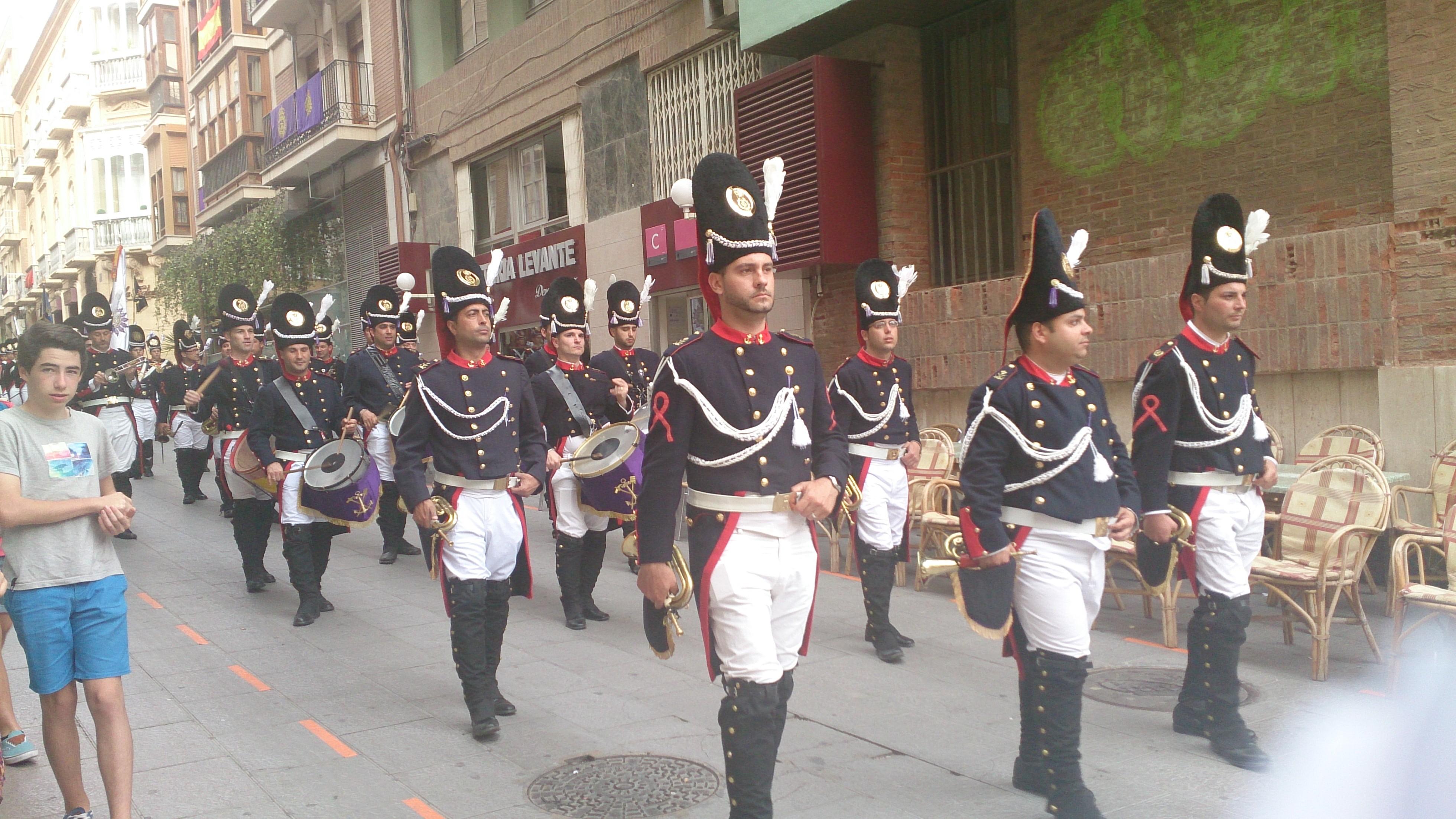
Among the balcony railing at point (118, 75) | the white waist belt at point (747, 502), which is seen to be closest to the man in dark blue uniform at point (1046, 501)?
the white waist belt at point (747, 502)

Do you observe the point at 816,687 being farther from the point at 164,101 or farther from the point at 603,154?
the point at 164,101

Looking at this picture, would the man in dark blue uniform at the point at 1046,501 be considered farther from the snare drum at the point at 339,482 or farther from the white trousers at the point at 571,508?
the snare drum at the point at 339,482

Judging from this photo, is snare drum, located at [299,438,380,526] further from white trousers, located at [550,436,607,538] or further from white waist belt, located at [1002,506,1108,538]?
white waist belt, located at [1002,506,1108,538]

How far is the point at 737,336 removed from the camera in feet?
13.5

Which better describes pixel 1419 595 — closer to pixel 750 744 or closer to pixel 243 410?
pixel 750 744

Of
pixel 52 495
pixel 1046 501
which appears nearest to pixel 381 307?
pixel 52 495

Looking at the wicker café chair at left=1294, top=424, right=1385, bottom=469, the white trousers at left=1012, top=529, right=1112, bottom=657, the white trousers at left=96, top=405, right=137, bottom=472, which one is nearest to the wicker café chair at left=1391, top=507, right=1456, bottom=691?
the wicker café chair at left=1294, top=424, right=1385, bottom=469

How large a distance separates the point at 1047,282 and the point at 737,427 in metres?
1.45

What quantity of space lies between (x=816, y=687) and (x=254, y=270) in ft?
79.1

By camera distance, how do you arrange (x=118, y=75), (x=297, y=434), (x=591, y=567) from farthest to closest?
(x=118, y=75) → (x=297, y=434) → (x=591, y=567)

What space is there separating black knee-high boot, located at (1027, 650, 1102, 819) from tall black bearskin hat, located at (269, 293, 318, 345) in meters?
6.46

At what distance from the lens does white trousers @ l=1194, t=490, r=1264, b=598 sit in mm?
4980

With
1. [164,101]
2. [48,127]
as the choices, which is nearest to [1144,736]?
[164,101]

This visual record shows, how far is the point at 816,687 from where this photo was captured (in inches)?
245
